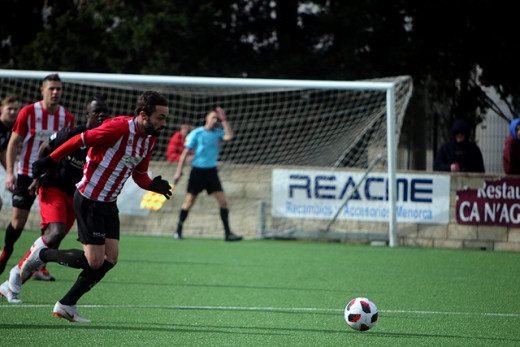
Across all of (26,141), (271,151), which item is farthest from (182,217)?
(26,141)

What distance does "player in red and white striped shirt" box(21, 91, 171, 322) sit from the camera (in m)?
5.64

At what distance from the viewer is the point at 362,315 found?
5457 mm

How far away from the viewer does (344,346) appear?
16.5 ft

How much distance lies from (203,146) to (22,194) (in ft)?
18.2

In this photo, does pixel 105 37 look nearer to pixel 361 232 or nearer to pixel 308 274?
pixel 361 232

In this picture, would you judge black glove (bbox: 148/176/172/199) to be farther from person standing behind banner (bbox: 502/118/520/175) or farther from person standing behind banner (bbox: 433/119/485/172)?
person standing behind banner (bbox: 433/119/485/172)

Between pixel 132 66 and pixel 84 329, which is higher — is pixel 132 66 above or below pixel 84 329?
above

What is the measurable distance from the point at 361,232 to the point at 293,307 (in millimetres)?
6623

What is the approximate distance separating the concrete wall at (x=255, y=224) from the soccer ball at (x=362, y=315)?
7554 mm

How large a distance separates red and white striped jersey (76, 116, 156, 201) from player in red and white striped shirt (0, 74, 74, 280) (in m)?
2.04

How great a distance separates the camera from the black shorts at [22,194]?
25.3 ft

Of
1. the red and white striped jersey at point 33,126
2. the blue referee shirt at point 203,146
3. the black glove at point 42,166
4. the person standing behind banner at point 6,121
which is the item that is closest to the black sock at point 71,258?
the black glove at point 42,166

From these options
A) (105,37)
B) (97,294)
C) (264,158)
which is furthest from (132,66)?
(97,294)

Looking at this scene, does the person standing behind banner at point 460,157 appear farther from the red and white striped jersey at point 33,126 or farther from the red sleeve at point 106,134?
the red sleeve at point 106,134
